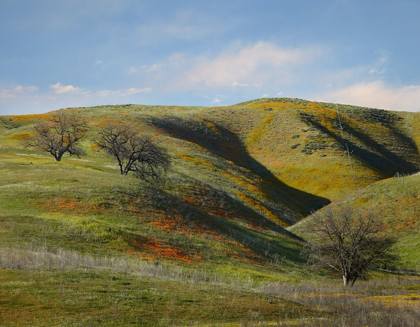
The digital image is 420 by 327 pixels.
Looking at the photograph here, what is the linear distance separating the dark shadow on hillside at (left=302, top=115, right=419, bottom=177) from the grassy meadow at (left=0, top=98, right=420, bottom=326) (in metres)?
0.69

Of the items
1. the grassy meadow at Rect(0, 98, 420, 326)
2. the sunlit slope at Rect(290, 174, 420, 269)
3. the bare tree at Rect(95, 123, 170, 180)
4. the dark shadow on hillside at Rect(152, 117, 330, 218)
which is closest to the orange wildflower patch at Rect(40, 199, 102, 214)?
the grassy meadow at Rect(0, 98, 420, 326)

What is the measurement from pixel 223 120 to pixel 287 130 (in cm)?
2595

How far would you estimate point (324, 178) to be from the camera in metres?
90.0

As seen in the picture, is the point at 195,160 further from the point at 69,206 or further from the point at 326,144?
the point at 326,144

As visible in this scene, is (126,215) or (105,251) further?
(126,215)

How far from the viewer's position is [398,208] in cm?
5047

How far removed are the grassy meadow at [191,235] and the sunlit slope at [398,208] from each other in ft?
0.76

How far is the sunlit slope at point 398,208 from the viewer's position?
43969mm

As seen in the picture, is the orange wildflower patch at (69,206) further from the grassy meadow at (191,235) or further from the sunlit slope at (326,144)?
the sunlit slope at (326,144)

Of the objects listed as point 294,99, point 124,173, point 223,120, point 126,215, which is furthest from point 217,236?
point 294,99

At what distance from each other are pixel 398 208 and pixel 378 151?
7024 cm

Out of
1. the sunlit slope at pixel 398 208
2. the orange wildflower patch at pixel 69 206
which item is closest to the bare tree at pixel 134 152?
the orange wildflower patch at pixel 69 206

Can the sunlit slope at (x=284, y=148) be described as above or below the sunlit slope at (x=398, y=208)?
above

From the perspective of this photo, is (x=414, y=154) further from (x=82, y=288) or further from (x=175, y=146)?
(x=82, y=288)
